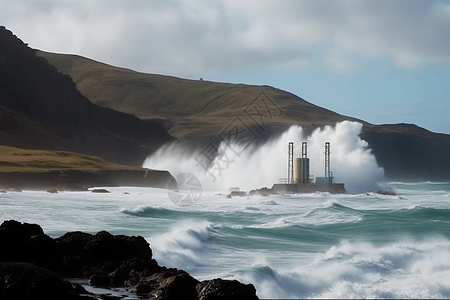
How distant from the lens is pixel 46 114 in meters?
89.4

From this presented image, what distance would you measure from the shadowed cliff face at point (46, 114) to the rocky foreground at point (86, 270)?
223 feet

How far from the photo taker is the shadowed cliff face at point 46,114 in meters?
82.0

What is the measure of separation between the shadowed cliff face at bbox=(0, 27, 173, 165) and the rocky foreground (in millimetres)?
68028

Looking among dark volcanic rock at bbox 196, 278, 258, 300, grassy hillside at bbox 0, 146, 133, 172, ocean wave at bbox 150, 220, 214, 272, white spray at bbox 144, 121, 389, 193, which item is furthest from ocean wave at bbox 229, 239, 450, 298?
white spray at bbox 144, 121, 389, 193

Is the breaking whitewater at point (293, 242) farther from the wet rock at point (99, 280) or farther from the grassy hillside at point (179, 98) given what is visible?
the grassy hillside at point (179, 98)

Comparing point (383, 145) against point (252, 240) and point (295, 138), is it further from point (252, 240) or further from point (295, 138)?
point (252, 240)

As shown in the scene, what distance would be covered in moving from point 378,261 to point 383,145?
11510 cm

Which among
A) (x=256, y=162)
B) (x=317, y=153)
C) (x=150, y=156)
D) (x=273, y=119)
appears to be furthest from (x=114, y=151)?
(x=273, y=119)

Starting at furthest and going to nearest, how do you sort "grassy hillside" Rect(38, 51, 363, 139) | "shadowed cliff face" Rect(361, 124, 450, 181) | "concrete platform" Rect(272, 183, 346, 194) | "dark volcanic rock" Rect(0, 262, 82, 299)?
"grassy hillside" Rect(38, 51, 363, 139) → "shadowed cliff face" Rect(361, 124, 450, 181) → "concrete platform" Rect(272, 183, 346, 194) → "dark volcanic rock" Rect(0, 262, 82, 299)

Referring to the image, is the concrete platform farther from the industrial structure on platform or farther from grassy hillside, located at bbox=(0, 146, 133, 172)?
grassy hillside, located at bbox=(0, 146, 133, 172)

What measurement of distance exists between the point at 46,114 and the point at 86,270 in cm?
8085

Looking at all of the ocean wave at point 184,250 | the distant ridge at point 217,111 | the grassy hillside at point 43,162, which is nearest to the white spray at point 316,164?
the grassy hillside at point 43,162

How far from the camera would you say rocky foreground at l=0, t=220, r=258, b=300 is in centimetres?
845

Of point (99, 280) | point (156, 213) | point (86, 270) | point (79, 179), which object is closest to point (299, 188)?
point (79, 179)
